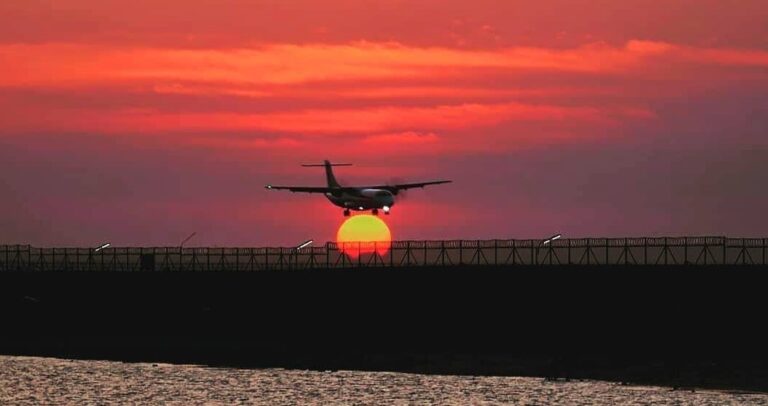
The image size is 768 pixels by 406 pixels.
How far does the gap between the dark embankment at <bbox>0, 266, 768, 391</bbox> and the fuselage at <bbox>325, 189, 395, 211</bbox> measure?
56.0m

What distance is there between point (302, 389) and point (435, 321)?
902 inches

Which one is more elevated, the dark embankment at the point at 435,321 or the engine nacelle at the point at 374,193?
the engine nacelle at the point at 374,193

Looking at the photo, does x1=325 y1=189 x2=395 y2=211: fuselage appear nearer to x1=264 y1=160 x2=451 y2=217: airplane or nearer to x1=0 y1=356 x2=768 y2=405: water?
x1=264 y1=160 x2=451 y2=217: airplane

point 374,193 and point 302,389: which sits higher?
point 374,193

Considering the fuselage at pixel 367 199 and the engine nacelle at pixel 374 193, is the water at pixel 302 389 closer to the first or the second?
the fuselage at pixel 367 199

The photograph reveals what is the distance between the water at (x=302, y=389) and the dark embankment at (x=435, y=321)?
3.37 metres

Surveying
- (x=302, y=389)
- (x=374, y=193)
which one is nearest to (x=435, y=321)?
(x=302, y=389)

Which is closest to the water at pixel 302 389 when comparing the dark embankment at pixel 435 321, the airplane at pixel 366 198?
the dark embankment at pixel 435 321

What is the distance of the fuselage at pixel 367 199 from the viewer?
183m

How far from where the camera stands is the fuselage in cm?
18262

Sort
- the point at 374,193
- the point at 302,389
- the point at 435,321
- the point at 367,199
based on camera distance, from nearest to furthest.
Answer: the point at 302,389, the point at 435,321, the point at 367,199, the point at 374,193

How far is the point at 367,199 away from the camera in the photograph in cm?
18275

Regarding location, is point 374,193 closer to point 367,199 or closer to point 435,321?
point 367,199

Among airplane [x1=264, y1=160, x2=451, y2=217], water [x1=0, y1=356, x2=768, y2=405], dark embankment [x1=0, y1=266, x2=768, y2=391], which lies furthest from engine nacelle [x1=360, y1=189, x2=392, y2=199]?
water [x1=0, y1=356, x2=768, y2=405]
